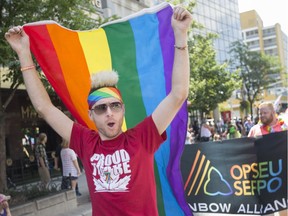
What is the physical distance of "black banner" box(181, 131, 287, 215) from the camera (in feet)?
17.0

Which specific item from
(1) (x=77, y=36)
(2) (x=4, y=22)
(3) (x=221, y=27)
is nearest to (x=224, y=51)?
(3) (x=221, y=27)

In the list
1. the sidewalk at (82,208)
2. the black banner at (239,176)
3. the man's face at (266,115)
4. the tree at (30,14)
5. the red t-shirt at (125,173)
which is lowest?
the sidewalk at (82,208)

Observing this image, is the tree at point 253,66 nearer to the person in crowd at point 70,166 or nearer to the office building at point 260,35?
the person in crowd at point 70,166

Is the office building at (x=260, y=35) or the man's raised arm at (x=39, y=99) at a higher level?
the office building at (x=260, y=35)

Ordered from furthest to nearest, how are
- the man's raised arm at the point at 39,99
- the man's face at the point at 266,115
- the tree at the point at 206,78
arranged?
the tree at the point at 206,78, the man's face at the point at 266,115, the man's raised arm at the point at 39,99

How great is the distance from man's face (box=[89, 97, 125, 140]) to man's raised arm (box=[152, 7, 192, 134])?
27cm

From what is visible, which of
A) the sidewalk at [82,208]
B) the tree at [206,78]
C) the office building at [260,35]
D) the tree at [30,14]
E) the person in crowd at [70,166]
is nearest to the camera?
the tree at [30,14]

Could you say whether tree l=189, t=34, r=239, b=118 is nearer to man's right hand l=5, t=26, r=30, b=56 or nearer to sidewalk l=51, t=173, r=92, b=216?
sidewalk l=51, t=173, r=92, b=216

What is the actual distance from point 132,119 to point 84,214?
5.37 metres

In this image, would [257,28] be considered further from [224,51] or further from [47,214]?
[47,214]

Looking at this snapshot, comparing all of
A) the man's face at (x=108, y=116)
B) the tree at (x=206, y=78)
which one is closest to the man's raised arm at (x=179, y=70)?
the man's face at (x=108, y=116)

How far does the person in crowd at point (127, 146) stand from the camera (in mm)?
2289

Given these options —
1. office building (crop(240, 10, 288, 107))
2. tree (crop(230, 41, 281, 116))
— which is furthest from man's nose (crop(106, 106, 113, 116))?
office building (crop(240, 10, 288, 107))

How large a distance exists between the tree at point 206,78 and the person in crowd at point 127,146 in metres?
22.9
